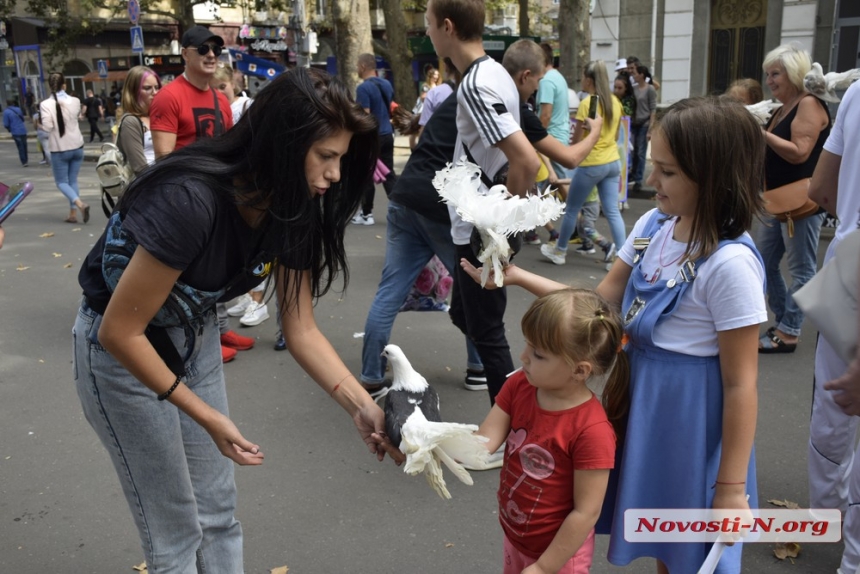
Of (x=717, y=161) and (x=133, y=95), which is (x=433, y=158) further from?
(x=133, y=95)

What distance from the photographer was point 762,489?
369cm

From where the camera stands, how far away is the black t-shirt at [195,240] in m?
2.00

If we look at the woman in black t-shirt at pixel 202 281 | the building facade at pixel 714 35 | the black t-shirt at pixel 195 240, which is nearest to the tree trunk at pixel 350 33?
the building facade at pixel 714 35

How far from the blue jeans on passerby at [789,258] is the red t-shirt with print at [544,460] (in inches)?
135

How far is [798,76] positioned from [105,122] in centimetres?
3407

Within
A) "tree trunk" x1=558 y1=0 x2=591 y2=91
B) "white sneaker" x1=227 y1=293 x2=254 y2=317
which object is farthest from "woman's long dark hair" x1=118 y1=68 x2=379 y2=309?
"tree trunk" x1=558 y1=0 x2=591 y2=91

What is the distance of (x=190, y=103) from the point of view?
17.3 feet

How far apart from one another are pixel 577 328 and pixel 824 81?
3.58m

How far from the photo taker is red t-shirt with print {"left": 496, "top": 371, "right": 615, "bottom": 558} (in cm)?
207

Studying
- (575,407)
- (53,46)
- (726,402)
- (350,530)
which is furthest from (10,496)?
(53,46)

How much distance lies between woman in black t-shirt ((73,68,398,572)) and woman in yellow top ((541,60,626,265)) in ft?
17.8

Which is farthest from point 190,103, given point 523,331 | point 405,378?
point 523,331

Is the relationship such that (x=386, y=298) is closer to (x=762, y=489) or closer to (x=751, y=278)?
(x=762, y=489)

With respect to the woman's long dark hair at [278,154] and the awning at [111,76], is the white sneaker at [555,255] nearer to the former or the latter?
the woman's long dark hair at [278,154]
